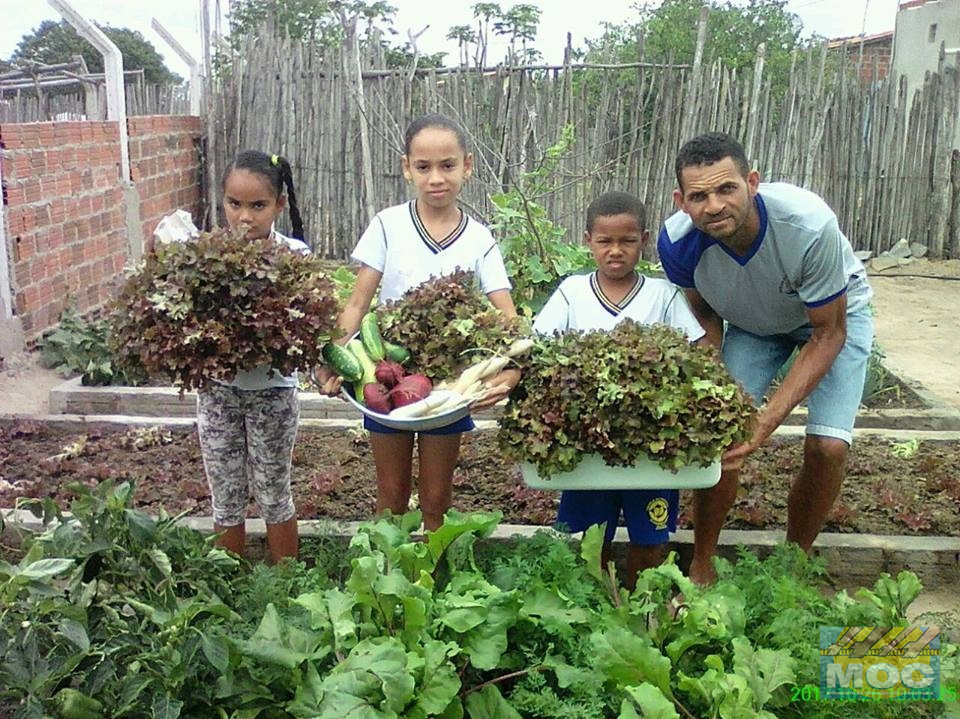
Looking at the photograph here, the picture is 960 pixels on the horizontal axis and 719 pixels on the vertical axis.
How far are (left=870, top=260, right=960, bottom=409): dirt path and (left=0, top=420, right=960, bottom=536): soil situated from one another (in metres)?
1.46

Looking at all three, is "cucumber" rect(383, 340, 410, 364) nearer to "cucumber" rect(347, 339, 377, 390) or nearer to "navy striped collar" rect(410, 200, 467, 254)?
"cucumber" rect(347, 339, 377, 390)

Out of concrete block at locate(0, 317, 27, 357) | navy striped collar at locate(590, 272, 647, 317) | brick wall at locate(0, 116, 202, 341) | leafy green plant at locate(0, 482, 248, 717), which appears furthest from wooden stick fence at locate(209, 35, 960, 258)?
leafy green plant at locate(0, 482, 248, 717)

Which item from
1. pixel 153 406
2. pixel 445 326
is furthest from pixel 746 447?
pixel 153 406

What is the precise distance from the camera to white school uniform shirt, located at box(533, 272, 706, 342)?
337cm

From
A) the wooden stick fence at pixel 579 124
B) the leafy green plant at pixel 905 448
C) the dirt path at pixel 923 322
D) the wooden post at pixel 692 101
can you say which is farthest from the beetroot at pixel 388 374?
the wooden post at pixel 692 101

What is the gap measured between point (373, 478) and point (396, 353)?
1777 millimetres

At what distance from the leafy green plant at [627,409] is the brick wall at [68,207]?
3988mm

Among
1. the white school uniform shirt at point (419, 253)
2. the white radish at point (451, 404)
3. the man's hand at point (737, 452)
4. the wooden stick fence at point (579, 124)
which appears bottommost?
the man's hand at point (737, 452)

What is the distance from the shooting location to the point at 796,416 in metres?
5.61

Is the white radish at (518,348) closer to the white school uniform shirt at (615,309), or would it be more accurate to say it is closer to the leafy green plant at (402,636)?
the white school uniform shirt at (615,309)

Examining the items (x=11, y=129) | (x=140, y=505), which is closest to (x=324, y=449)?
(x=140, y=505)

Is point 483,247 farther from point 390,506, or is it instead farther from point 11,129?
point 11,129

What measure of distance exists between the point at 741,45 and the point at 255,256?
17.4 m

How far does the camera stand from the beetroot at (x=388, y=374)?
3.05m
